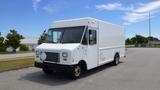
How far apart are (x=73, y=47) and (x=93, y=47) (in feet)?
6.43

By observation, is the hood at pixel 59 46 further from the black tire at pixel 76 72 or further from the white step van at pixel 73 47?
the black tire at pixel 76 72

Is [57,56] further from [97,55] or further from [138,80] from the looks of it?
[138,80]

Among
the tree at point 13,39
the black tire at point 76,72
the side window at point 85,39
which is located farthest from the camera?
the tree at point 13,39

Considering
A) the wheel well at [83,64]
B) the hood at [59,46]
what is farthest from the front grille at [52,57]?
the wheel well at [83,64]

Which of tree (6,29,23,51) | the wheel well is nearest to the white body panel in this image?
the wheel well

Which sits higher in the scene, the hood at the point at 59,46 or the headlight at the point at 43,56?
the hood at the point at 59,46

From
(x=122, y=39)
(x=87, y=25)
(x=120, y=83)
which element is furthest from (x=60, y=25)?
(x=122, y=39)

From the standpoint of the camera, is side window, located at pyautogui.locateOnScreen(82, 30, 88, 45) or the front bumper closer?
the front bumper

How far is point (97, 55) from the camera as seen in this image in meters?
11.6

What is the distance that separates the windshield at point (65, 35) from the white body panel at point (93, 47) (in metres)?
0.26

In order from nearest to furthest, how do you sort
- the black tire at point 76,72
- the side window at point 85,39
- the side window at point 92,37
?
the black tire at point 76,72 → the side window at point 85,39 → the side window at point 92,37

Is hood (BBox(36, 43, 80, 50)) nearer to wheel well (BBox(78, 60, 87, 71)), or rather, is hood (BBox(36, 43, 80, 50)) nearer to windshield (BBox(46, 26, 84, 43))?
windshield (BBox(46, 26, 84, 43))

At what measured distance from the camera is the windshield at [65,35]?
10.2 metres

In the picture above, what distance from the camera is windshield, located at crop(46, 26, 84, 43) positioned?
400 inches
